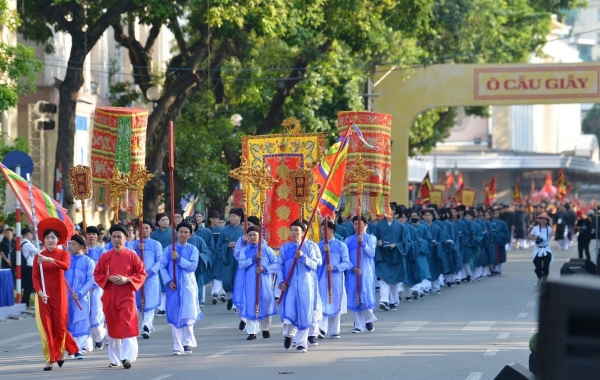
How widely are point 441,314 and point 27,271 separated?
7.15 m

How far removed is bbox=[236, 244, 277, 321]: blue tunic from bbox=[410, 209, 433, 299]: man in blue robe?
321 inches

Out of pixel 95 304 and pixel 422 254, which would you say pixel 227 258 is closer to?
pixel 422 254

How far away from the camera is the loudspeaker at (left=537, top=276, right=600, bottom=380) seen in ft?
15.8

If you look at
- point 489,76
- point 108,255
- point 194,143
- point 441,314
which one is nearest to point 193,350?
point 108,255

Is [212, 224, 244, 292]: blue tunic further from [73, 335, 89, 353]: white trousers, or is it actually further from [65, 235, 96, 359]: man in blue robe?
[65, 235, 96, 359]: man in blue robe

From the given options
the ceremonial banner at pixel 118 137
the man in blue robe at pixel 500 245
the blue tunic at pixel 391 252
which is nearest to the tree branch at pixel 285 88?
the man in blue robe at pixel 500 245

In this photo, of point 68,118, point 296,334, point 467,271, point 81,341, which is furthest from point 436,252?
point 81,341

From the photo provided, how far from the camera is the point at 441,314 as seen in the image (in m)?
19.8

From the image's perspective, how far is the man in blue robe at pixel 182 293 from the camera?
1481cm

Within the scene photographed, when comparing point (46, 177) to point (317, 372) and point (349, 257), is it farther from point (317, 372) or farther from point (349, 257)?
point (317, 372)

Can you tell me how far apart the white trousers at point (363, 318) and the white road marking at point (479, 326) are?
121cm

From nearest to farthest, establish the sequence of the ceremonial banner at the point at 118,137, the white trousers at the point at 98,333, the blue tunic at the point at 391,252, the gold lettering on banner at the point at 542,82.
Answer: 1. the white trousers at the point at 98,333
2. the ceremonial banner at the point at 118,137
3. the blue tunic at the point at 391,252
4. the gold lettering on banner at the point at 542,82

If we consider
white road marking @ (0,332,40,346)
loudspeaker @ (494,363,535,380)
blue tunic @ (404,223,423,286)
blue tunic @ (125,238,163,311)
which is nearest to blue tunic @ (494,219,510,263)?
blue tunic @ (404,223,423,286)

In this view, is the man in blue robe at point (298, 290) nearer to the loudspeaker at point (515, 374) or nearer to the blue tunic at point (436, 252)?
the loudspeaker at point (515, 374)
